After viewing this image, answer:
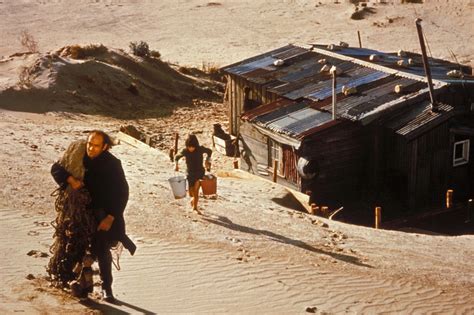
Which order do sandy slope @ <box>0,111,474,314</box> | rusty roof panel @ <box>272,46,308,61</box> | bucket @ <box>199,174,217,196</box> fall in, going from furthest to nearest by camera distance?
rusty roof panel @ <box>272,46,308,61</box>, bucket @ <box>199,174,217,196</box>, sandy slope @ <box>0,111,474,314</box>

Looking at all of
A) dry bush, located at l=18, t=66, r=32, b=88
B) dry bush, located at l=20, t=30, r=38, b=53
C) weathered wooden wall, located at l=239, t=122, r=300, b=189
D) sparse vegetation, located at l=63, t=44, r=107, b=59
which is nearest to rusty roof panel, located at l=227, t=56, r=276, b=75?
weathered wooden wall, located at l=239, t=122, r=300, b=189

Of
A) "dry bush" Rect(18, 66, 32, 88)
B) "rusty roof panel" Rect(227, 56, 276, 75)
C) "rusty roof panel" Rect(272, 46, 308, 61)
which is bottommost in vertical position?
"dry bush" Rect(18, 66, 32, 88)

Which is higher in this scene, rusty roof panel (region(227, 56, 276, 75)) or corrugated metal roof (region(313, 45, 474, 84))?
corrugated metal roof (region(313, 45, 474, 84))

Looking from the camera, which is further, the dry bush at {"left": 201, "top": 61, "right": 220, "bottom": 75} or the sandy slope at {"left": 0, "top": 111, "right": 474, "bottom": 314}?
the dry bush at {"left": 201, "top": 61, "right": 220, "bottom": 75}

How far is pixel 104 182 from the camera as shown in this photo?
29.1ft

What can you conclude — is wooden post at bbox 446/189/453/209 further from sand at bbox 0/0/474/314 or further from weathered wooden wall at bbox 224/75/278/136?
weathered wooden wall at bbox 224/75/278/136

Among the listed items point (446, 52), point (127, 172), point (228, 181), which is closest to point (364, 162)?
point (228, 181)

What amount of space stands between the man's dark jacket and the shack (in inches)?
439

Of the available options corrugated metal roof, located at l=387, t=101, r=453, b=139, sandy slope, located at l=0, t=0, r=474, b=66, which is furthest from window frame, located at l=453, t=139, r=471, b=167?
sandy slope, located at l=0, t=0, r=474, b=66

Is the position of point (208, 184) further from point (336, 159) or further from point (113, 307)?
point (336, 159)

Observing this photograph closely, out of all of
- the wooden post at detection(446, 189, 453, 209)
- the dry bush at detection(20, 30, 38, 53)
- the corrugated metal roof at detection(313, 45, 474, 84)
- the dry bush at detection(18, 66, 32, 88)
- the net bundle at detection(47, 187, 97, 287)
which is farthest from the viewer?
the dry bush at detection(20, 30, 38, 53)

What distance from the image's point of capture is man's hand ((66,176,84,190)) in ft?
29.0

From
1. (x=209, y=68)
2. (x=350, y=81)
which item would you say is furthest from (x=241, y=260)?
(x=209, y=68)

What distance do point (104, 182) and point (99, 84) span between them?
22.1 m
